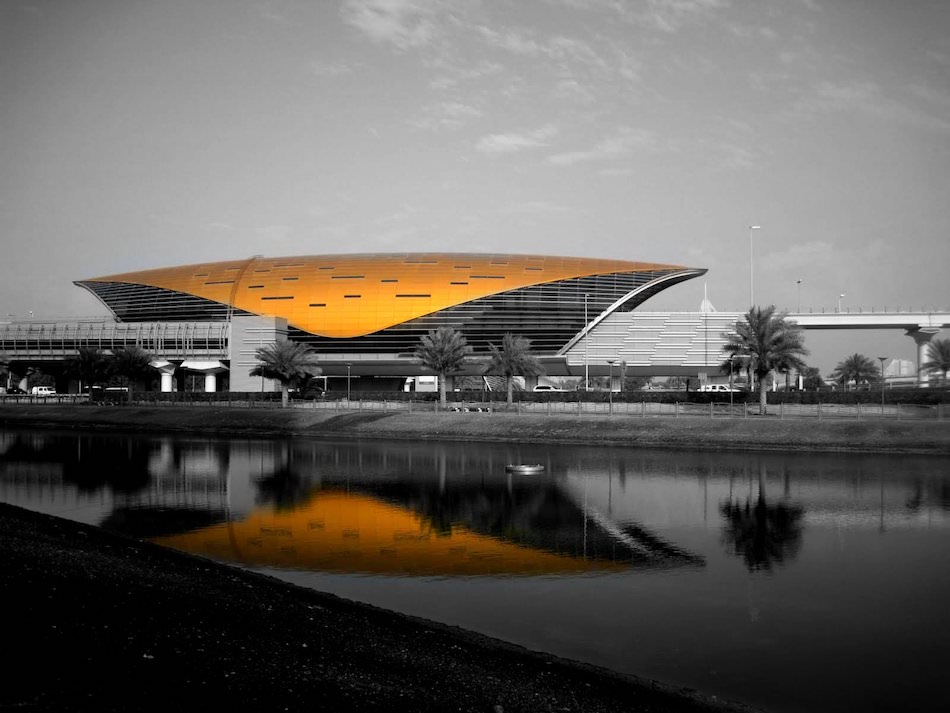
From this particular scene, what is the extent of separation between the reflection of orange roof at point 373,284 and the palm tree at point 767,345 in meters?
43.7

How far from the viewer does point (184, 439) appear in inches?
2282

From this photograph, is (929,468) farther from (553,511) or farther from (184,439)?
(184,439)

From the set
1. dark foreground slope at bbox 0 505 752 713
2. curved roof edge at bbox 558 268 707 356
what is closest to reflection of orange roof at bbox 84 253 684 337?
curved roof edge at bbox 558 268 707 356

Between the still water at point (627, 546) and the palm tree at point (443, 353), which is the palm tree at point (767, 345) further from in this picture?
the palm tree at point (443, 353)

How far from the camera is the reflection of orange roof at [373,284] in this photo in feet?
330

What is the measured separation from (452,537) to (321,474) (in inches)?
621

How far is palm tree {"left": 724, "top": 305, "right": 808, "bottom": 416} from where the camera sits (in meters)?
58.7

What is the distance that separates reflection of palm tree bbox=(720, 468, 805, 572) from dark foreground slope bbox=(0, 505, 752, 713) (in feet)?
31.0

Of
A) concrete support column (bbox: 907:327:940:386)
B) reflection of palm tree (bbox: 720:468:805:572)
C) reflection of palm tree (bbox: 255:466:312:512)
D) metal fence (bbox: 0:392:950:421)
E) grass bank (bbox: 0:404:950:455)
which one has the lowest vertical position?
reflection of palm tree (bbox: 255:466:312:512)

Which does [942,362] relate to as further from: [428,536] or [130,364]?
[130,364]

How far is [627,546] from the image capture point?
826 inches

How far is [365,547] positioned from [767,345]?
4530 cm

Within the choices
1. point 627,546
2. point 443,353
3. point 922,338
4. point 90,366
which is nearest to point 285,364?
point 443,353

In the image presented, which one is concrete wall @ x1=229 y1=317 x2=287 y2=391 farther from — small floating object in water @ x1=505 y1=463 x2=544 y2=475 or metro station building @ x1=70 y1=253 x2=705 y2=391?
small floating object in water @ x1=505 y1=463 x2=544 y2=475
